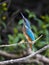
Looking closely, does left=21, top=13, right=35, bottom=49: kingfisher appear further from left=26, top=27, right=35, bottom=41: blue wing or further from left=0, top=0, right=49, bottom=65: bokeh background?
left=0, top=0, right=49, bottom=65: bokeh background

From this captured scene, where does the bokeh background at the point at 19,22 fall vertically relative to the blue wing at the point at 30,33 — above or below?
above

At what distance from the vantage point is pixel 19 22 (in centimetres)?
282

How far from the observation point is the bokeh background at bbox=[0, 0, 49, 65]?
2.96 m

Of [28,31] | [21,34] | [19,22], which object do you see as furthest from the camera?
[21,34]

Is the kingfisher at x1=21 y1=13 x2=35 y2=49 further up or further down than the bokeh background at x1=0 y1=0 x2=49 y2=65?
further down

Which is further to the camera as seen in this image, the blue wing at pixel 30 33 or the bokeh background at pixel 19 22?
the bokeh background at pixel 19 22

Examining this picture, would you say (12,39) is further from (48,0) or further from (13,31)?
(48,0)

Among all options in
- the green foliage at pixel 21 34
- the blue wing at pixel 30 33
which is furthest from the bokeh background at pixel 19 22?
the blue wing at pixel 30 33

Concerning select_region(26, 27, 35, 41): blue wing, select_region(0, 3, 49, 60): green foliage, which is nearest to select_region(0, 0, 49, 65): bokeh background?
select_region(0, 3, 49, 60): green foliage

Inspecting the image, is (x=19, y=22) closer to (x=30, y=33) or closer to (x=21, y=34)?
(x=21, y=34)

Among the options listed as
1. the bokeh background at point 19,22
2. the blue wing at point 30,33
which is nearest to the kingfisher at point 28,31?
the blue wing at point 30,33

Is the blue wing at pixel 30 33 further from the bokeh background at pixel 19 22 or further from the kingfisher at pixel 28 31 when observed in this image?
the bokeh background at pixel 19 22

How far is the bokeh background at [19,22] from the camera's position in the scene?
117 inches

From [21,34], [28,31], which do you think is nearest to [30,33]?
[28,31]
